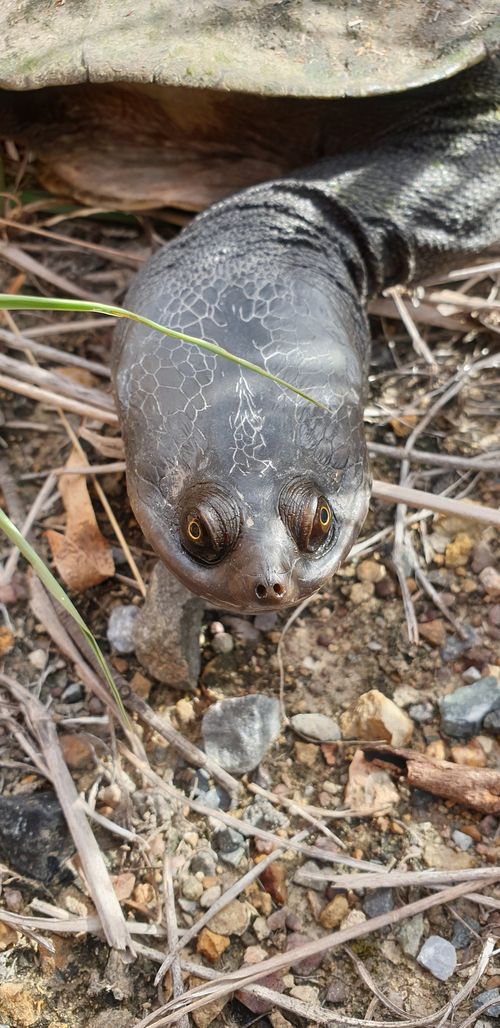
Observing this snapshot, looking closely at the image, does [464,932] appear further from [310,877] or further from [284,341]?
[284,341]

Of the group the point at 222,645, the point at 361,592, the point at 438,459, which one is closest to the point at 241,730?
the point at 222,645

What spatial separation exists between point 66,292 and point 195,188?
671 millimetres

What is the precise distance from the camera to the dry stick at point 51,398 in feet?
9.43

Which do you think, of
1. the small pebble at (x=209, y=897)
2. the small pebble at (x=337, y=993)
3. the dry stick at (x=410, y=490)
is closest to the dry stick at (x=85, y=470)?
the dry stick at (x=410, y=490)

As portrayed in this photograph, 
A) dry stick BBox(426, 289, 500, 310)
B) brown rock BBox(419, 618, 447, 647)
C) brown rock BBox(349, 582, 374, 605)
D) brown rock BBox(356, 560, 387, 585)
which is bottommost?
brown rock BBox(419, 618, 447, 647)

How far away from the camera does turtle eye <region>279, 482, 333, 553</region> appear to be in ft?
6.49

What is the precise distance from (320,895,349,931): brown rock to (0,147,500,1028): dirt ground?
2 centimetres

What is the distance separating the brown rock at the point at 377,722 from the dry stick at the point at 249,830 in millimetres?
348

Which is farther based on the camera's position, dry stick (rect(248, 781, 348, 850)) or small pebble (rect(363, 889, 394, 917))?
dry stick (rect(248, 781, 348, 850))

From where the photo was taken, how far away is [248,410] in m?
2.10

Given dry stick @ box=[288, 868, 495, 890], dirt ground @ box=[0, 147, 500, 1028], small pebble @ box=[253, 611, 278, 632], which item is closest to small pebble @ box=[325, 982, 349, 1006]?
dirt ground @ box=[0, 147, 500, 1028]

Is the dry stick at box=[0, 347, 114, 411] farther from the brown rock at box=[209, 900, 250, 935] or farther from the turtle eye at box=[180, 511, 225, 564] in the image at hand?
the brown rock at box=[209, 900, 250, 935]

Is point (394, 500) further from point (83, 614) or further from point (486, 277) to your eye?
point (486, 277)

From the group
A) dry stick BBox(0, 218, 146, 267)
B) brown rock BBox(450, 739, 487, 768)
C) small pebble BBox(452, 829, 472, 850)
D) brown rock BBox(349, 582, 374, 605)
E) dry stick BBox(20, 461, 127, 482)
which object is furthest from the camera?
dry stick BBox(0, 218, 146, 267)
